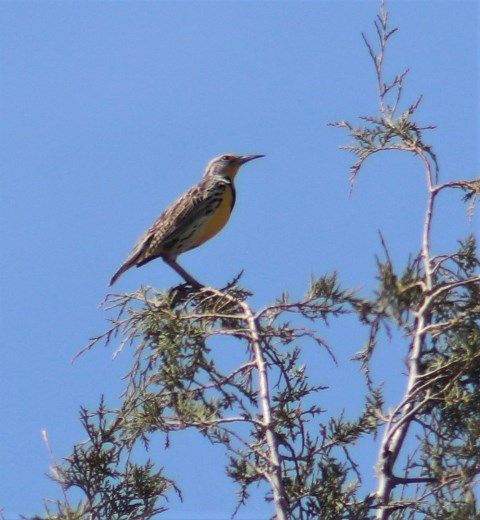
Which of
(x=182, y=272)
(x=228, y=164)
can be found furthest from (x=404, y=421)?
(x=228, y=164)

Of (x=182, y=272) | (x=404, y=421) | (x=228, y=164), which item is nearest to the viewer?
(x=404, y=421)

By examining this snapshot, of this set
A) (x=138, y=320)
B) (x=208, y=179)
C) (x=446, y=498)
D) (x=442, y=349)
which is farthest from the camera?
(x=208, y=179)

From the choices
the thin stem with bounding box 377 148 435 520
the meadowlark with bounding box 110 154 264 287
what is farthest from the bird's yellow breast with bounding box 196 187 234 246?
the thin stem with bounding box 377 148 435 520

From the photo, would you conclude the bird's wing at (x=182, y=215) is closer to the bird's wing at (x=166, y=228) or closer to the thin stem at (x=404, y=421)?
the bird's wing at (x=166, y=228)

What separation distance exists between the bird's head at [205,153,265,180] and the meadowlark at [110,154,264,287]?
463mm

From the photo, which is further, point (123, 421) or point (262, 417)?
point (123, 421)

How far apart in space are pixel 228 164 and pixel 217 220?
0.81 meters

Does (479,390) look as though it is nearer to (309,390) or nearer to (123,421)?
(309,390)

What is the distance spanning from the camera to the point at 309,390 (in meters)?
5.68

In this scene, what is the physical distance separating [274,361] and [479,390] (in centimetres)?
95

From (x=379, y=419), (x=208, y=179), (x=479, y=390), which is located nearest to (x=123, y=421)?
(x=379, y=419)

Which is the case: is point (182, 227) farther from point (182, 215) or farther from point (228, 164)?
point (228, 164)

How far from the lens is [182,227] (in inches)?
348

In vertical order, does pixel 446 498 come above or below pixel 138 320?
below
